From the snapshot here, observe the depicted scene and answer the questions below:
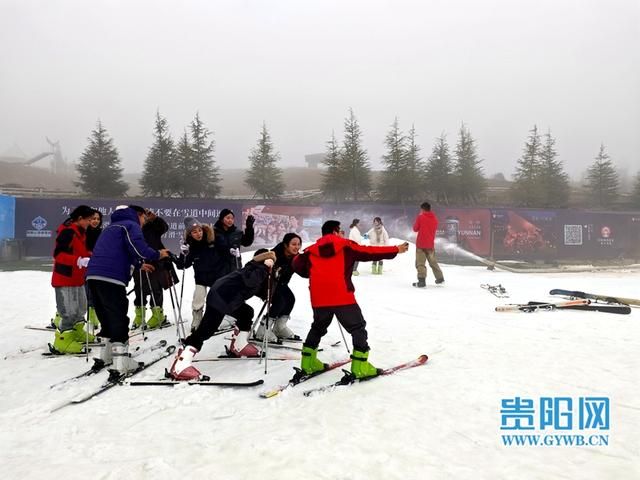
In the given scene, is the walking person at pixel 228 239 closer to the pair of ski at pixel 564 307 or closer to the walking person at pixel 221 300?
the walking person at pixel 221 300

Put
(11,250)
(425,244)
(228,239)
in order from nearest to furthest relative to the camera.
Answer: (228,239) < (425,244) < (11,250)

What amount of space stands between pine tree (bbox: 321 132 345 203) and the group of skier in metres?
34.3

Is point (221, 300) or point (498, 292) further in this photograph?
point (498, 292)

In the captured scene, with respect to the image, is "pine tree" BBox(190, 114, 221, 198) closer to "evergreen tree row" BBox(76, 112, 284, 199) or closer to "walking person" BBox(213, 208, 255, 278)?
"evergreen tree row" BBox(76, 112, 284, 199)

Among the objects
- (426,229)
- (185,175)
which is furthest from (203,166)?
(426,229)

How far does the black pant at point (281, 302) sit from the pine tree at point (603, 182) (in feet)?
176

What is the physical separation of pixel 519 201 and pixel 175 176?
35.2m

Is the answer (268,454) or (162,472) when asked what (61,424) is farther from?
(268,454)

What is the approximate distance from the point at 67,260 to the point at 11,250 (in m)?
20.0

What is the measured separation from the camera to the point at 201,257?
6.37 meters

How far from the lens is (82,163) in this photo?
37625mm

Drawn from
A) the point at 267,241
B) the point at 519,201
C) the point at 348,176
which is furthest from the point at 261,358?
the point at 519,201

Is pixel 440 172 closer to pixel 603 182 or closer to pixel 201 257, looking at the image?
pixel 603 182

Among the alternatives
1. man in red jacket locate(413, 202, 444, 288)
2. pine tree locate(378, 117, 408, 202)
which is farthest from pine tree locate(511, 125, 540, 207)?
man in red jacket locate(413, 202, 444, 288)
